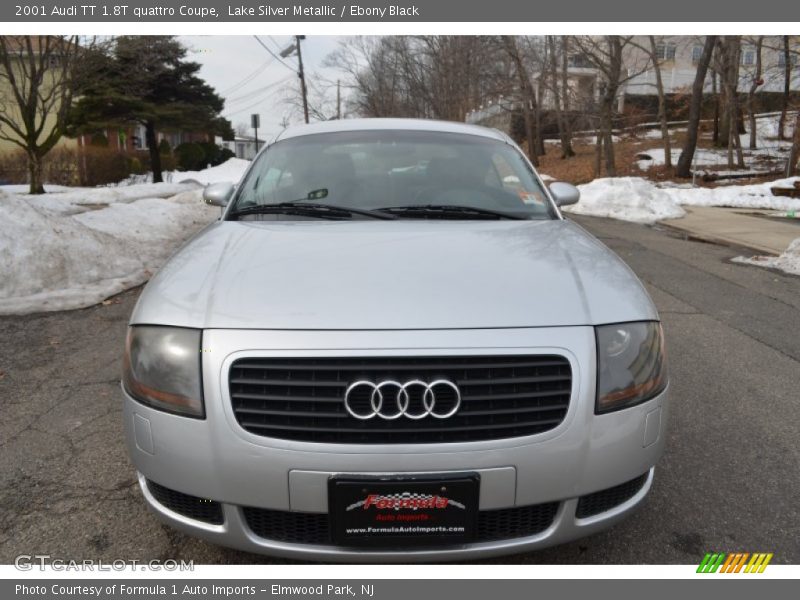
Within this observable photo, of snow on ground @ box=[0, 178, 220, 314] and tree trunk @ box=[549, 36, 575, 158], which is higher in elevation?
tree trunk @ box=[549, 36, 575, 158]

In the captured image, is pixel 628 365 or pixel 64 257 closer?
pixel 628 365

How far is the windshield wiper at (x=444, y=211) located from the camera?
9.26 feet

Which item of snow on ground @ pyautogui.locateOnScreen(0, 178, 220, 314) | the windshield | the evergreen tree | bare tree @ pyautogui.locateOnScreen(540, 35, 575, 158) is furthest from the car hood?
bare tree @ pyautogui.locateOnScreen(540, 35, 575, 158)

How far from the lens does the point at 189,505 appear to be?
1.92 m

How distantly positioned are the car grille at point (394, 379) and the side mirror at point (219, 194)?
73.4 inches

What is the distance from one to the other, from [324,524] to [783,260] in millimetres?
7832

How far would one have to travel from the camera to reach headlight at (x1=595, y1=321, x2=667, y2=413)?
188cm

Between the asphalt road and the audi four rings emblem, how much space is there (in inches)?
29.3

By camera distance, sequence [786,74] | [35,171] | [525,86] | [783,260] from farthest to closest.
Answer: [525,86], [786,74], [35,171], [783,260]

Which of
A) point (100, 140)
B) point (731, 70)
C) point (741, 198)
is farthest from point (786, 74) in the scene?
point (100, 140)

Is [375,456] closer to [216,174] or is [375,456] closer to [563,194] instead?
[563,194]

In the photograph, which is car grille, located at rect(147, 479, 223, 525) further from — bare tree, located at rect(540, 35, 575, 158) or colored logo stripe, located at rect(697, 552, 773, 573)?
bare tree, located at rect(540, 35, 575, 158)

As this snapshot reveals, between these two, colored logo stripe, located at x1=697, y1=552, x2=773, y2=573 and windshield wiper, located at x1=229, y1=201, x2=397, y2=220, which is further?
windshield wiper, located at x1=229, y1=201, x2=397, y2=220

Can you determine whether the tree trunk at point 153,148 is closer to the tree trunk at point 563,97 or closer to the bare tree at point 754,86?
the tree trunk at point 563,97
